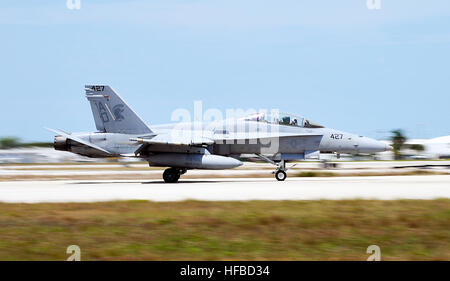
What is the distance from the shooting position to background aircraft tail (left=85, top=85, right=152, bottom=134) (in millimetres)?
25625

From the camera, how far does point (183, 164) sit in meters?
25.0

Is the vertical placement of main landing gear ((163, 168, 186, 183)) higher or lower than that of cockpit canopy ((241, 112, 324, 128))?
lower

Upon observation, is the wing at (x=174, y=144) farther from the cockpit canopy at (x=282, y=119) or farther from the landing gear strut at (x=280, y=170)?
the landing gear strut at (x=280, y=170)

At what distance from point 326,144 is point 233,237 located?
52.6ft

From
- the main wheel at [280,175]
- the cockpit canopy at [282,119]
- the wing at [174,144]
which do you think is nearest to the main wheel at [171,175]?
the wing at [174,144]

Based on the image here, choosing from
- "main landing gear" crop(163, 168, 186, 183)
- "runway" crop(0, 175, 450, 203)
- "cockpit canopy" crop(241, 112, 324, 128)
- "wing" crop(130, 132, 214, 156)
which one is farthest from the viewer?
"main landing gear" crop(163, 168, 186, 183)

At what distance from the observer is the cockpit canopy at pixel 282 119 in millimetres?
25391

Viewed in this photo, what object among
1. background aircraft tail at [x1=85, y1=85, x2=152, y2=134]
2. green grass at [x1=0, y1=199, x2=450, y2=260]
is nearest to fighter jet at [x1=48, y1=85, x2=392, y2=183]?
background aircraft tail at [x1=85, y1=85, x2=152, y2=134]

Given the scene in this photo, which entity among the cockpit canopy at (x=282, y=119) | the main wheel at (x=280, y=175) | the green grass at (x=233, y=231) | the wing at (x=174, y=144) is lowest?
the green grass at (x=233, y=231)

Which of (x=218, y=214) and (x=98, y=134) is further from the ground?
(x=98, y=134)

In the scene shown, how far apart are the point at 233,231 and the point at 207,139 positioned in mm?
14308

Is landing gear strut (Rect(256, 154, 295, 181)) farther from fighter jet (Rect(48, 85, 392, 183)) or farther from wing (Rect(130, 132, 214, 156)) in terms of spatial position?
wing (Rect(130, 132, 214, 156))
